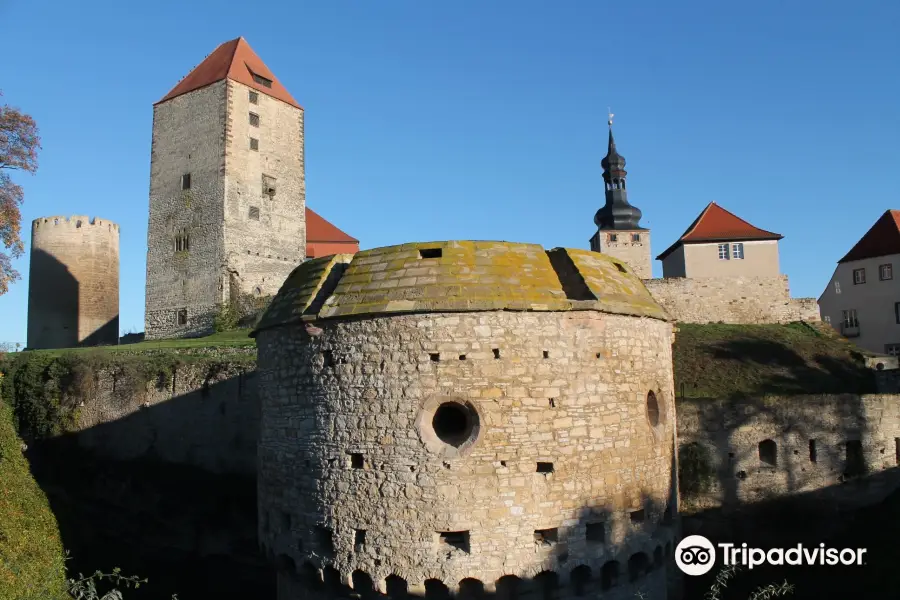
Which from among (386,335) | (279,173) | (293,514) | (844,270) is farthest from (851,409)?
(279,173)

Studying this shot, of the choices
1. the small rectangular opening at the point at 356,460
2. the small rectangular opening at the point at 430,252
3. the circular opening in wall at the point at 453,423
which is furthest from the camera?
the small rectangular opening at the point at 430,252

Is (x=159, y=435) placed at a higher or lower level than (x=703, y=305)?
lower

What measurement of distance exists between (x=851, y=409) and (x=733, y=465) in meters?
3.44

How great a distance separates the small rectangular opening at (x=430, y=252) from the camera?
41.2ft

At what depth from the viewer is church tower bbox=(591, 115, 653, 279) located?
5550 cm

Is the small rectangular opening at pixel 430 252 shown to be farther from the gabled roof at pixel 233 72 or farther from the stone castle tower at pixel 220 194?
the gabled roof at pixel 233 72

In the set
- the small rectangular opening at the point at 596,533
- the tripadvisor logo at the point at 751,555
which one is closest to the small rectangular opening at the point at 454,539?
the small rectangular opening at the point at 596,533

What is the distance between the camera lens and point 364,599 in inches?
459

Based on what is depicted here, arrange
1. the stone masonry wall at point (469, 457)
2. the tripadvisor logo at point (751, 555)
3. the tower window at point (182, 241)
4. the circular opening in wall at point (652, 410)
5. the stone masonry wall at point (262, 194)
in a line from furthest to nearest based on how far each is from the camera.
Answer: the tower window at point (182, 241) < the stone masonry wall at point (262, 194) < the tripadvisor logo at point (751, 555) < the circular opening in wall at point (652, 410) < the stone masonry wall at point (469, 457)

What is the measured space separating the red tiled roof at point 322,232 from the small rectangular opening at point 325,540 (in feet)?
127

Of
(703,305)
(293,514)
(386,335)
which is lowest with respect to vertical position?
(293,514)

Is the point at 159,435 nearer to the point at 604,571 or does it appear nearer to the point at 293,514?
the point at 293,514

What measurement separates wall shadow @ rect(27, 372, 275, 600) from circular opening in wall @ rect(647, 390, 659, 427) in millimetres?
13131

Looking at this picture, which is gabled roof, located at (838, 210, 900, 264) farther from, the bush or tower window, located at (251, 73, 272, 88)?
tower window, located at (251, 73, 272, 88)
